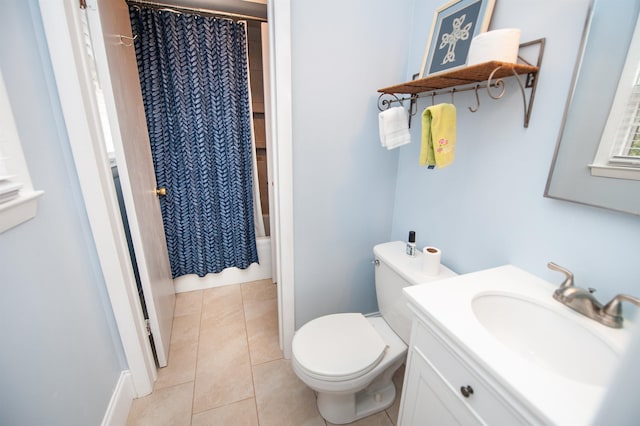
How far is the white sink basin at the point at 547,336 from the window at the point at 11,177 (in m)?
1.31

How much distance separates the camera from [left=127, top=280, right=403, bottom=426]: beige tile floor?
1310mm

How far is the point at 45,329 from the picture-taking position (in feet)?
2.69

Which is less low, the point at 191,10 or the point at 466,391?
the point at 191,10

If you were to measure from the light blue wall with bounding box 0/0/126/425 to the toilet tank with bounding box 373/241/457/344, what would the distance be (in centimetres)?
125

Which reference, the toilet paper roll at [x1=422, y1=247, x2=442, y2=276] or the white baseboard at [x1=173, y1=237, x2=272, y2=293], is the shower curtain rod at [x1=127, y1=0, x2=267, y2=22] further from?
the toilet paper roll at [x1=422, y1=247, x2=442, y2=276]

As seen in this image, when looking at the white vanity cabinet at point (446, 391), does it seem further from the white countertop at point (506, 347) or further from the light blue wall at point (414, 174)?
the light blue wall at point (414, 174)

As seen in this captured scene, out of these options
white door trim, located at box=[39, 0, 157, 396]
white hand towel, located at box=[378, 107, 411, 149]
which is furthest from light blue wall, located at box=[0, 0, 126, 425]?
white hand towel, located at box=[378, 107, 411, 149]

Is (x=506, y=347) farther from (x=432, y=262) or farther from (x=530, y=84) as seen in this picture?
(x=530, y=84)

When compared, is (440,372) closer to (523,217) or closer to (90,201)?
(523,217)

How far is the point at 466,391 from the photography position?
2.16 feet

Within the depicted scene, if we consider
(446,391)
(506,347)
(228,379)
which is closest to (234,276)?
(228,379)

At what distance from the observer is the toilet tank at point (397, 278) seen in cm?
116

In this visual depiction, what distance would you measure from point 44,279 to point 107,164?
1.63 feet

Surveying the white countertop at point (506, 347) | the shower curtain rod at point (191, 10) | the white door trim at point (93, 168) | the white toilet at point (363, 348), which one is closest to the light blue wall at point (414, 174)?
the white countertop at point (506, 347)
